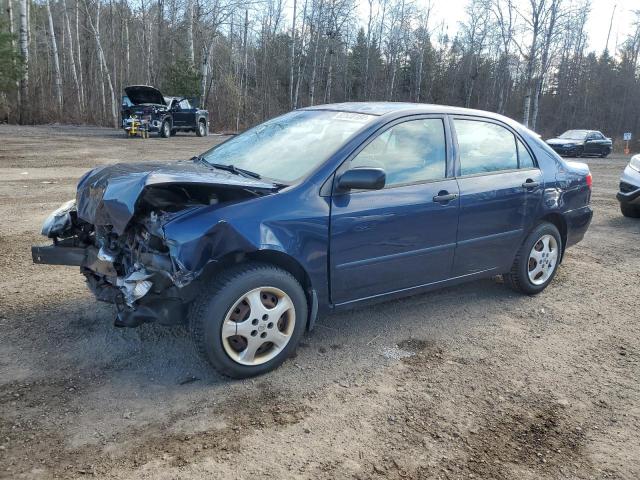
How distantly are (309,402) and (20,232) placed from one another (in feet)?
16.5

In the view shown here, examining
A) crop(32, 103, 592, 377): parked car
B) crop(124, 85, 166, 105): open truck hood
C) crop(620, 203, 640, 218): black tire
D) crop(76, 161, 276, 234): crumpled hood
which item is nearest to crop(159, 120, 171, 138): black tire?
crop(124, 85, 166, 105): open truck hood

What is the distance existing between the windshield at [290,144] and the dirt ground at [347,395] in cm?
128

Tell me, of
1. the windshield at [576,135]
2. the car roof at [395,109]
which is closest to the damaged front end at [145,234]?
the car roof at [395,109]

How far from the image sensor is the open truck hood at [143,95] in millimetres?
22984

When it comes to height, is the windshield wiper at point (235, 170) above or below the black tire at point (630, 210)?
above

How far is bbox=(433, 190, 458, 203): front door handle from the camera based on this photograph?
3862 millimetres

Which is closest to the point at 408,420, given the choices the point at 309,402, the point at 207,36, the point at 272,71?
the point at 309,402

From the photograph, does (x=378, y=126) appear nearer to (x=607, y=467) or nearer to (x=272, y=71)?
(x=607, y=467)

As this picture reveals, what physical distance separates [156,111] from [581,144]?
20862 millimetres

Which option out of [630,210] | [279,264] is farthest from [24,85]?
[279,264]

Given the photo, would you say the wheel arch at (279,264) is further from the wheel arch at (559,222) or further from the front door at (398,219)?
the wheel arch at (559,222)

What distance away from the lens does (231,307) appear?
304 cm

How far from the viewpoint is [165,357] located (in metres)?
3.46

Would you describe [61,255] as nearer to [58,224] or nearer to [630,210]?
[58,224]
